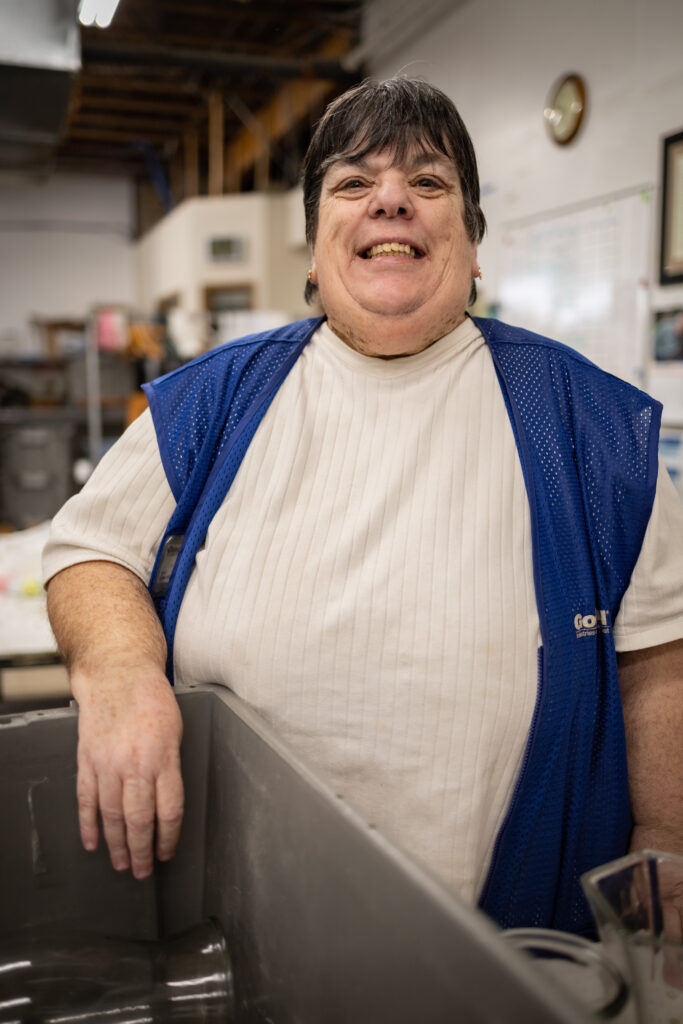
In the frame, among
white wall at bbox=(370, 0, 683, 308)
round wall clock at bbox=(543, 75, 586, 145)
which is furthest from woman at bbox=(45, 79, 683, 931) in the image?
round wall clock at bbox=(543, 75, 586, 145)

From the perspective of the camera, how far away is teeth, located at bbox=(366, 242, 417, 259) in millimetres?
981

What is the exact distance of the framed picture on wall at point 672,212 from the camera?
2.17m

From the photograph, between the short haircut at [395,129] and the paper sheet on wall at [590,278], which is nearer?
the short haircut at [395,129]

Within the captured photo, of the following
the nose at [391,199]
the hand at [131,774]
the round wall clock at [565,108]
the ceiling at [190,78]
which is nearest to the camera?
the hand at [131,774]

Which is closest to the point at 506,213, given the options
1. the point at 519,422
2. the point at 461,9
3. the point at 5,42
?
the point at 461,9

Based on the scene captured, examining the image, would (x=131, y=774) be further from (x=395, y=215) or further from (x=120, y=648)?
(x=395, y=215)

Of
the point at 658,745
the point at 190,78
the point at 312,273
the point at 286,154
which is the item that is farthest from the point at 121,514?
the point at 286,154

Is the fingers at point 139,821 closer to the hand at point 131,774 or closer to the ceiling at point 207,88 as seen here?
the hand at point 131,774

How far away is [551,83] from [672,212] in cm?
77

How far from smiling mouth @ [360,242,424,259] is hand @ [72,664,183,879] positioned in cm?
59

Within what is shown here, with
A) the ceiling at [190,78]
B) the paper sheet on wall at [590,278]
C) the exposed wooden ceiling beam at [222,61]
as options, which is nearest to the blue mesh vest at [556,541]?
the ceiling at [190,78]

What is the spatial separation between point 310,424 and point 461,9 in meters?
2.72

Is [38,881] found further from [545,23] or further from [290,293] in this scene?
[290,293]

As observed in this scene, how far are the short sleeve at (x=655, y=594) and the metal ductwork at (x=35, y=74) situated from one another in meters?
1.62
